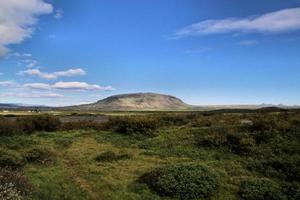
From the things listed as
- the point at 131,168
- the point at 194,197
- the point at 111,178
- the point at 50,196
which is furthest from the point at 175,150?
the point at 50,196

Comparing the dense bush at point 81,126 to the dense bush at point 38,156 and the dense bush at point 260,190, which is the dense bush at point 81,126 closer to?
the dense bush at point 38,156

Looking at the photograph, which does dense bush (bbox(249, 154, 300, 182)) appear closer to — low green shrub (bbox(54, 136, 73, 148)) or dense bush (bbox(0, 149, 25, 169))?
dense bush (bbox(0, 149, 25, 169))

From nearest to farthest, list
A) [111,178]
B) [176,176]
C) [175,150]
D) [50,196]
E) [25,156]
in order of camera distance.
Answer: [50,196] → [176,176] → [111,178] → [25,156] → [175,150]

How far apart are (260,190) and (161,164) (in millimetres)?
6686

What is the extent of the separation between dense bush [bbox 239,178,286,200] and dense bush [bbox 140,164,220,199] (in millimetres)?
1243

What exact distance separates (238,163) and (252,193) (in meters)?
5.00

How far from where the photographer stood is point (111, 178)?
18.9m

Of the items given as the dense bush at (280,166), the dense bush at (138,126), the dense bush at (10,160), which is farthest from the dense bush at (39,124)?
the dense bush at (280,166)

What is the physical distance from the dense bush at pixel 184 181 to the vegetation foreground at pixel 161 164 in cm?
4

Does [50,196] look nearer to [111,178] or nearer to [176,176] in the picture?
[111,178]

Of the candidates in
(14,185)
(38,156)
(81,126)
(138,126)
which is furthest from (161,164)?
(81,126)

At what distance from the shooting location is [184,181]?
1727 cm

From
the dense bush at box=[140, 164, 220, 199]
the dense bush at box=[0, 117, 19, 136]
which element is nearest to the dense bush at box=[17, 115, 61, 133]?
the dense bush at box=[0, 117, 19, 136]

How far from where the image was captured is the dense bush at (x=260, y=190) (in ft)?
53.1
